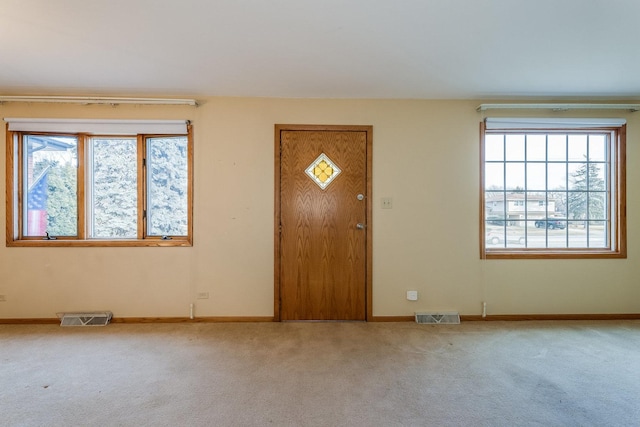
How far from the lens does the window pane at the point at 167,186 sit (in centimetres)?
315

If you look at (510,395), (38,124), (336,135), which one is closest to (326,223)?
(336,135)

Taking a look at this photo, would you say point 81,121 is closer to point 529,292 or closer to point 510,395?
point 510,395

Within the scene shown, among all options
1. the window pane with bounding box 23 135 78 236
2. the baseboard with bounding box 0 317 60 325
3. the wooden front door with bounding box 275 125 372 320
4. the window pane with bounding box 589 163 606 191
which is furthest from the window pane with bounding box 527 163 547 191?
the baseboard with bounding box 0 317 60 325

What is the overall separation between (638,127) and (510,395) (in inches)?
129

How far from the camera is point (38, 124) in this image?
2.94m

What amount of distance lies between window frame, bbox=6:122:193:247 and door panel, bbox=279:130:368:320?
1043mm

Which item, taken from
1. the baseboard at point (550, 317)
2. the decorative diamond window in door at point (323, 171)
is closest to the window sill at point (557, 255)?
the baseboard at point (550, 317)

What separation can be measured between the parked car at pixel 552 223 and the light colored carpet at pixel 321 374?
1025mm

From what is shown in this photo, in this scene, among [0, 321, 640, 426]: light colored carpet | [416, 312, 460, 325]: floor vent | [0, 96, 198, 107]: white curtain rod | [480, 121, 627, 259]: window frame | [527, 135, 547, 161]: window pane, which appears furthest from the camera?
[527, 135, 547, 161]: window pane

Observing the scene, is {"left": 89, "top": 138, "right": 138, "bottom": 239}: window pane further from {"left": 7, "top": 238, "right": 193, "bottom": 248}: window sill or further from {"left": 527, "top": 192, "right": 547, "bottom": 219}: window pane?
{"left": 527, "top": 192, "right": 547, "bottom": 219}: window pane

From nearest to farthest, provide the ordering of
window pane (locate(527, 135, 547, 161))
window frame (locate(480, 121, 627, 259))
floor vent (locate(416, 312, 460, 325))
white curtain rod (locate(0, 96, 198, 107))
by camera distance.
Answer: white curtain rod (locate(0, 96, 198, 107)) → floor vent (locate(416, 312, 460, 325)) → window frame (locate(480, 121, 627, 259)) → window pane (locate(527, 135, 547, 161))

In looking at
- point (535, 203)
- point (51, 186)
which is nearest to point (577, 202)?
point (535, 203)

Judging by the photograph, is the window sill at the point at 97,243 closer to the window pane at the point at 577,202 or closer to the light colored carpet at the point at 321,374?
the light colored carpet at the point at 321,374

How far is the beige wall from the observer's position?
9.96 ft
